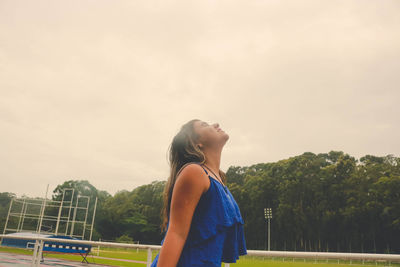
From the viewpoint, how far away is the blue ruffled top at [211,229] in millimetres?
1172

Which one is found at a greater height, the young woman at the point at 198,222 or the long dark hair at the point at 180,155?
the long dark hair at the point at 180,155

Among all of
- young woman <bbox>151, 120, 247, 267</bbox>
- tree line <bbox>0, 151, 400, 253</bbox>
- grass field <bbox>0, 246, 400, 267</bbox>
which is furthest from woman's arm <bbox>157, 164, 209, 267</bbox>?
tree line <bbox>0, 151, 400, 253</bbox>

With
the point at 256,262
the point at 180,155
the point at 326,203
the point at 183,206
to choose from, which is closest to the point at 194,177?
the point at 183,206

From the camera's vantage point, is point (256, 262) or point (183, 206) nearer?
point (183, 206)

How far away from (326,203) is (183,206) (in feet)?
148

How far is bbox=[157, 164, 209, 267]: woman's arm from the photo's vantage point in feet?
3.75

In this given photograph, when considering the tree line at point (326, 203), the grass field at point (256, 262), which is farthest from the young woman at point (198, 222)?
the tree line at point (326, 203)

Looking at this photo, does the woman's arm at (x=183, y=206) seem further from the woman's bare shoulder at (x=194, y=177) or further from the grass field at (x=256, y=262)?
the grass field at (x=256, y=262)

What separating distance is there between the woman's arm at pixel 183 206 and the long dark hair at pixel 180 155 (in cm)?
23

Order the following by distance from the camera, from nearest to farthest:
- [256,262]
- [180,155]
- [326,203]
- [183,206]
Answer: [183,206], [180,155], [256,262], [326,203]

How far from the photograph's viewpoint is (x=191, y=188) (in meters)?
1.20

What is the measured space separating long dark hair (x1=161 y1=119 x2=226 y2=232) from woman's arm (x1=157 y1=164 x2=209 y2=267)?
23 cm

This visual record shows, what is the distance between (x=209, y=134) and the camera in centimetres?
157

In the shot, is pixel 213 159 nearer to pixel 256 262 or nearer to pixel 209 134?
pixel 209 134
